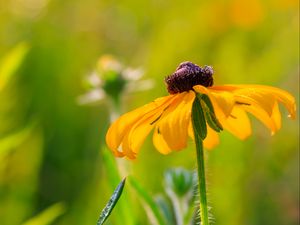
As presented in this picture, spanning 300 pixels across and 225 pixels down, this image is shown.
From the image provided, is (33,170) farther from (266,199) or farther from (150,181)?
(266,199)

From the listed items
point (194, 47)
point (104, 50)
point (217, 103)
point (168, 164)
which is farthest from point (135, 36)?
point (217, 103)

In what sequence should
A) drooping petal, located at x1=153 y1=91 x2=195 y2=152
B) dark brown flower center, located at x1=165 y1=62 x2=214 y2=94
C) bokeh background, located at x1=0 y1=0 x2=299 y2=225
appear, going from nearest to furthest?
drooping petal, located at x1=153 y1=91 x2=195 y2=152 < dark brown flower center, located at x1=165 y1=62 x2=214 y2=94 < bokeh background, located at x1=0 y1=0 x2=299 y2=225

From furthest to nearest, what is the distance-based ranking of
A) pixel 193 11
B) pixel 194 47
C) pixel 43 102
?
pixel 193 11 → pixel 194 47 → pixel 43 102

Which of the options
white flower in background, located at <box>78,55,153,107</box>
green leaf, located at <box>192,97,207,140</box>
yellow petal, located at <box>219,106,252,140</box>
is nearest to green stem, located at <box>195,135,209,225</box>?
green leaf, located at <box>192,97,207,140</box>

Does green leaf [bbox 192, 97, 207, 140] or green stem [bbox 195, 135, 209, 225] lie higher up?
green leaf [bbox 192, 97, 207, 140]

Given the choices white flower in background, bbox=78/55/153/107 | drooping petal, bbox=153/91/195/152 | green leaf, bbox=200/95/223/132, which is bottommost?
drooping petal, bbox=153/91/195/152

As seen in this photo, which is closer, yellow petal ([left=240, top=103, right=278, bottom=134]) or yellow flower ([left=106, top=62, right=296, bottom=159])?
yellow flower ([left=106, top=62, right=296, bottom=159])

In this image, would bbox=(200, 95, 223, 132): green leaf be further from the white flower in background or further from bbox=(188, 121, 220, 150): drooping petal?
the white flower in background
